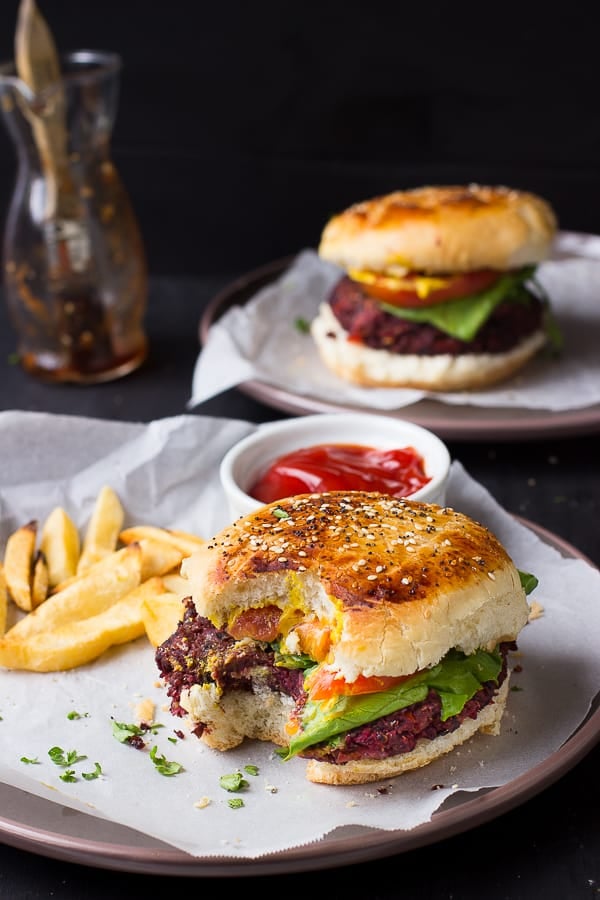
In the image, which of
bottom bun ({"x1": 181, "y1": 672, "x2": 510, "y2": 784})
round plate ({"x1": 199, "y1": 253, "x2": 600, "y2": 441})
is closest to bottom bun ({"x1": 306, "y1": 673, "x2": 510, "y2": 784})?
bottom bun ({"x1": 181, "y1": 672, "x2": 510, "y2": 784})

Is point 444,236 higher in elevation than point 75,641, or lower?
higher

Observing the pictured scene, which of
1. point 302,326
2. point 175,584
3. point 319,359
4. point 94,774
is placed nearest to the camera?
point 94,774

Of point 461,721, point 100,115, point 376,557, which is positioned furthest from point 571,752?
point 100,115

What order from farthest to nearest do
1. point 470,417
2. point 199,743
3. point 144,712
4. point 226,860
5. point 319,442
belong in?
point 470,417, point 319,442, point 144,712, point 199,743, point 226,860

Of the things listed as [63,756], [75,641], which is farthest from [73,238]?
[63,756]

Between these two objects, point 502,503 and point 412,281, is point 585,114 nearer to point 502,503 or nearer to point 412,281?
point 412,281

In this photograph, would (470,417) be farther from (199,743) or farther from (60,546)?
(199,743)
